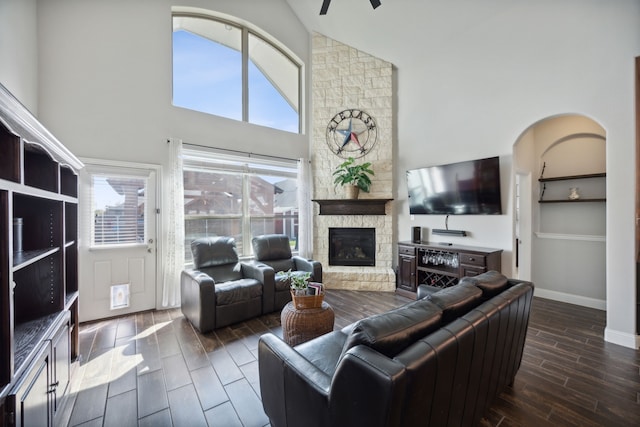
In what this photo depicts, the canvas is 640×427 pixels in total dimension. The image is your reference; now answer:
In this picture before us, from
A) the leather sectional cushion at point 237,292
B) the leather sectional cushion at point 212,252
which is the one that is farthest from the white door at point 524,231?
the leather sectional cushion at point 212,252

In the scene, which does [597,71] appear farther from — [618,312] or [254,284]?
[254,284]

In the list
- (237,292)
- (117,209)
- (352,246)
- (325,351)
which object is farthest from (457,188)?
(117,209)

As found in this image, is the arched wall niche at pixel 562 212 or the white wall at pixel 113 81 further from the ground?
the white wall at pixel 113 81

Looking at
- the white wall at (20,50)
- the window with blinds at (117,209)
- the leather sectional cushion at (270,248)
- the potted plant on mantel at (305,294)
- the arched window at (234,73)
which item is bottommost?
the potted plant on mantel at (305,294)

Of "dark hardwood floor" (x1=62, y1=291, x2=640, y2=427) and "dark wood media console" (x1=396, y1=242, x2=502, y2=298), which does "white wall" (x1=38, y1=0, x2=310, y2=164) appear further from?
"dark wood media console" (x1=396, y1=242, x2=502, y2=298)

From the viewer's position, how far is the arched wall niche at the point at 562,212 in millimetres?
3629

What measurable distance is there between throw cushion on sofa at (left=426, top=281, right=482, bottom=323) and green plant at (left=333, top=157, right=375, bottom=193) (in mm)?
3173

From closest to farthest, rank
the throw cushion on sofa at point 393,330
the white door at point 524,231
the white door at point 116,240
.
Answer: the throw cushion on sofa at point 393,330
the white door at point 116,240
the white door at point 524,231

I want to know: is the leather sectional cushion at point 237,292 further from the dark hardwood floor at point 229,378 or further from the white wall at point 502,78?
the white wall at point 502,78

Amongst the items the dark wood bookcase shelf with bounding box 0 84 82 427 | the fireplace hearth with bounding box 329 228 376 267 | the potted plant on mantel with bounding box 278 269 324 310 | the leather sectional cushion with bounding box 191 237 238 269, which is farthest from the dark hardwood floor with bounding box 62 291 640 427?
the fireplace hearth with bounding box 329 228 376 267

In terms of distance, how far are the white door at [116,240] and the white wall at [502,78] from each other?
13.4 feet

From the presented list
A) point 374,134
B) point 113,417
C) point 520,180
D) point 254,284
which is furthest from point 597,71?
point 113,417

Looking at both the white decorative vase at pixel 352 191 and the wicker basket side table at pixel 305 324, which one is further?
the white decorative vase at pixel 352 191

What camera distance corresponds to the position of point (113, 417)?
1.75 m
